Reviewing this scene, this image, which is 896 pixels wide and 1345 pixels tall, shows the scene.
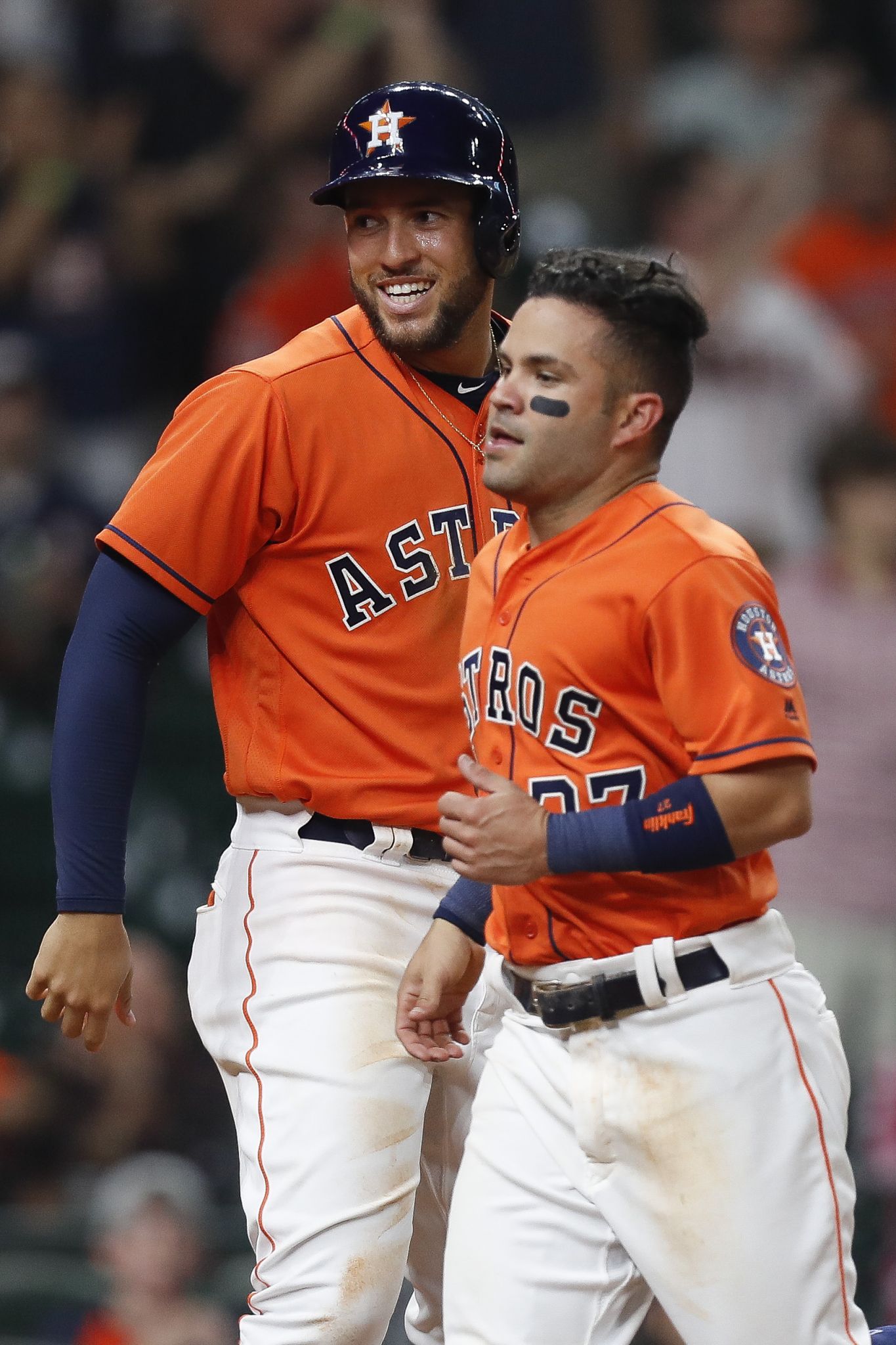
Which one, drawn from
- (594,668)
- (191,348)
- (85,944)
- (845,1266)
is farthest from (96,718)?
(191,348)

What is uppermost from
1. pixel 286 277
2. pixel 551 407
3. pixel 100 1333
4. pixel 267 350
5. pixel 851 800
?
pixel 286 277

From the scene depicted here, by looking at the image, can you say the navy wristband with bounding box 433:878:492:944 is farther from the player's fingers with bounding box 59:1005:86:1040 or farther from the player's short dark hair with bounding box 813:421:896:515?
the player's short dark hair with bounding box 813:421:896:515

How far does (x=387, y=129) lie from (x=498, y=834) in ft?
3.56

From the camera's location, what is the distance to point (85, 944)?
2447 mm

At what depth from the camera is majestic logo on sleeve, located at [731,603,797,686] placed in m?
2.02

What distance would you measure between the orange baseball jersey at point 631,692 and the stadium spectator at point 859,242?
345 centimetres

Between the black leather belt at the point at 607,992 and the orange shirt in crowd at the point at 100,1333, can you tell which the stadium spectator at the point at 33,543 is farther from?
the black leather belt at the point at 607,992

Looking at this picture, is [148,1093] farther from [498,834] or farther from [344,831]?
[498,834]

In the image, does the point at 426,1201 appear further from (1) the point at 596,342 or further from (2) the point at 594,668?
(1) the point at 596,342

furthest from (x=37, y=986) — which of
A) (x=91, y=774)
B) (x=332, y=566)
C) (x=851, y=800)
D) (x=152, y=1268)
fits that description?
(x=851, y=800)

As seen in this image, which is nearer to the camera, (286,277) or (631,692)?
(631,692)

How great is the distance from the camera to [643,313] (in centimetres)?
217

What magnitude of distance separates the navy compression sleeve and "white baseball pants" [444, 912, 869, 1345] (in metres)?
0.67

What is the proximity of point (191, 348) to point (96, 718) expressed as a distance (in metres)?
3.97
